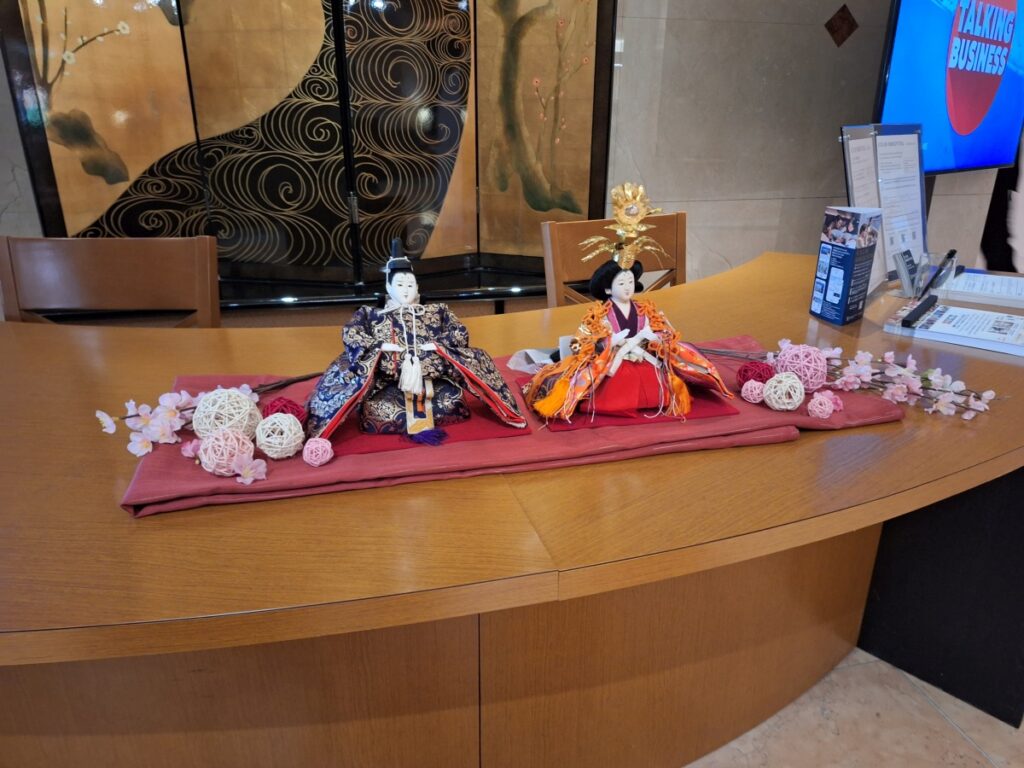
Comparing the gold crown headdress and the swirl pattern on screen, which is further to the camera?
the swirl pattern on screen

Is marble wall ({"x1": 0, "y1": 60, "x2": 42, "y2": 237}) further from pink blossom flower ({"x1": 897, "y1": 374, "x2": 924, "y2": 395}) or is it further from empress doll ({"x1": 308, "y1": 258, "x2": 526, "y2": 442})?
pink blossom flower ({"x1": 897, "y1": 374, "x2": 924, "y2": 395})

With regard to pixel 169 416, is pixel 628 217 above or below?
above

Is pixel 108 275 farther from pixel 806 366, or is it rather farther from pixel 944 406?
pixel 944 406

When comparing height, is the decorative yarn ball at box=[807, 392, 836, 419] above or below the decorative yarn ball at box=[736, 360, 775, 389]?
below

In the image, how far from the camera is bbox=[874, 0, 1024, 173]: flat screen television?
2.63 m

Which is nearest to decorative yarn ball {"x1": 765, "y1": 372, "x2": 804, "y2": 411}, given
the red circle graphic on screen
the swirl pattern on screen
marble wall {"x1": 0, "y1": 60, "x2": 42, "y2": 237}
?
the swirl pattern on screen

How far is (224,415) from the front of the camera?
0.88m

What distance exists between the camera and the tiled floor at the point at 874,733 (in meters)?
1.32

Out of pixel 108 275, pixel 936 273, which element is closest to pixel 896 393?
pixel 936 273

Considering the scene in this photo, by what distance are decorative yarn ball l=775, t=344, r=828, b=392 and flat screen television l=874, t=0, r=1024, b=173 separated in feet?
5.66

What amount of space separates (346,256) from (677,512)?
2.54 m

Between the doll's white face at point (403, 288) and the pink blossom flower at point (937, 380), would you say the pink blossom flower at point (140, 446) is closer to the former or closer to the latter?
the doll's white face at point (403, 288)

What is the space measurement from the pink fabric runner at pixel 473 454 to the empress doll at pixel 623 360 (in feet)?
0.13

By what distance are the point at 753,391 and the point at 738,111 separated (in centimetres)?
243
